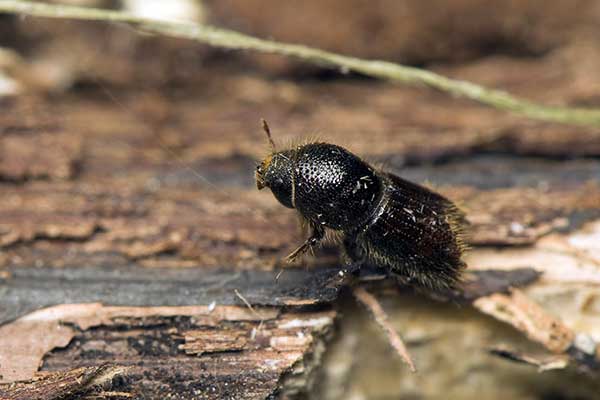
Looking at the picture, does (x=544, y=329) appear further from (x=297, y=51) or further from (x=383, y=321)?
(x=297, y=51)

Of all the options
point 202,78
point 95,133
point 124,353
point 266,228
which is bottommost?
point 124,353

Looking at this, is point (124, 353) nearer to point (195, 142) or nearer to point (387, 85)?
point (195, 142)

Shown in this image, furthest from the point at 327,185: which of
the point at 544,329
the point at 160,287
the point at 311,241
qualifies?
Result: the point at 544,329

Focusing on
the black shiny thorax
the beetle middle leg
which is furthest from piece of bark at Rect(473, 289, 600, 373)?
the beetle middle leg

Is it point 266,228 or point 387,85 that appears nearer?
point 266,228

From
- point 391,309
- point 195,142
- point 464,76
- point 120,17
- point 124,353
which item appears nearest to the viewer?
point 124,353

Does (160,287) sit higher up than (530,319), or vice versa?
(530,319)

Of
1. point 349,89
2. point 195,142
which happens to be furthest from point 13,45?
point 349,89

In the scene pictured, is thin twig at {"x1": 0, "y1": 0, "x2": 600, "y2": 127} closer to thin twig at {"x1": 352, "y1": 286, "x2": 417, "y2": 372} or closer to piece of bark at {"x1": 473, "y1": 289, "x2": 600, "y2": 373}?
piece of bark at {"x1": 473, "y1": 289, "x2": 600, "y2": 373}
